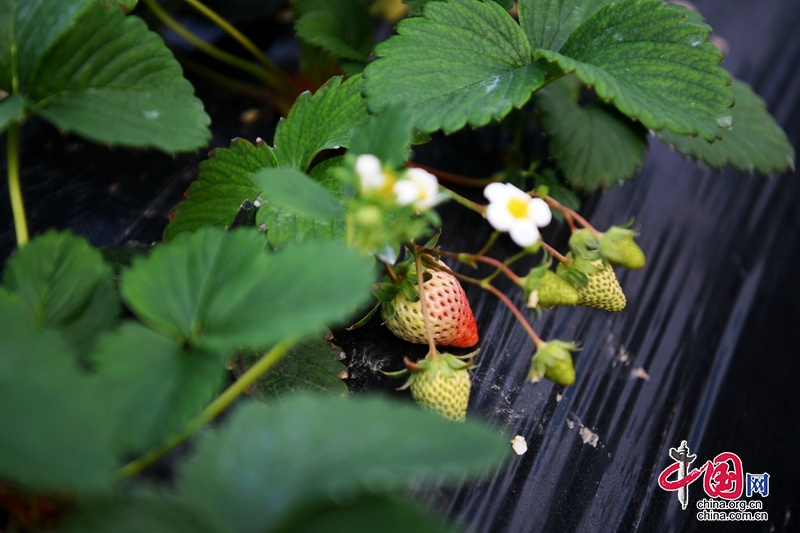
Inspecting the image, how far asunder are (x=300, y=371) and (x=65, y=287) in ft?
0.80

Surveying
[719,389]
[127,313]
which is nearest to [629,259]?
[719,389]

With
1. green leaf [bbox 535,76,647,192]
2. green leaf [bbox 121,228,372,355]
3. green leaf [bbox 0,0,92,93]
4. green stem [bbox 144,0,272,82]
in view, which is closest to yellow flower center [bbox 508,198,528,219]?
green leaf [bbox 121,228,372,355]

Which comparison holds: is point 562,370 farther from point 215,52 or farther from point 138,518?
point 215,52

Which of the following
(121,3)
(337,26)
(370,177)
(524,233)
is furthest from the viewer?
(337,26)

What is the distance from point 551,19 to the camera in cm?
80

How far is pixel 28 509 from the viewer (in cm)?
44

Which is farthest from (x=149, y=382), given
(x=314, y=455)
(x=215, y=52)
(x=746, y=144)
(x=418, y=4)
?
(x=746, y=144)

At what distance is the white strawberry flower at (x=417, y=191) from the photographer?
464mm

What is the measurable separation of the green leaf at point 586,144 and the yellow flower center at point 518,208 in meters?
0.32

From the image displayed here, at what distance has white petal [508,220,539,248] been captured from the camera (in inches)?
22.2

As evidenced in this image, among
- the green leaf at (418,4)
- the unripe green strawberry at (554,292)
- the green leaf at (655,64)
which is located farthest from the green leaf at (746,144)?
the unripe green strawberry at (554,292)

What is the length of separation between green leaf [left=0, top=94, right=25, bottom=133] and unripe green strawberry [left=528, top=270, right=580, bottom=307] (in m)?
0.49

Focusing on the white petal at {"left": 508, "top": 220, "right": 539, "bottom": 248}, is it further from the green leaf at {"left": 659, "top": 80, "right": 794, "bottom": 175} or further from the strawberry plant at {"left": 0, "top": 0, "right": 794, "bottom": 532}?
the green leaf at {"left": 659, "top": 80, "right": 794, "bottom": 175}

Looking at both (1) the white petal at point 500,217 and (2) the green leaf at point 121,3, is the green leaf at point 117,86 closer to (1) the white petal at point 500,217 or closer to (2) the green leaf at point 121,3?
(2) the green leaf at point 121,3
